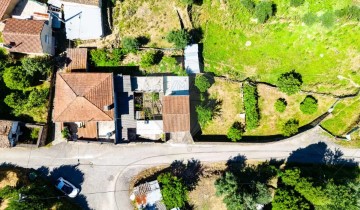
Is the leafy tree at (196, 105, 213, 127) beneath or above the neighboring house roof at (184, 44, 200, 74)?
beneath

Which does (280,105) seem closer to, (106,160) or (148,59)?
(148,59)

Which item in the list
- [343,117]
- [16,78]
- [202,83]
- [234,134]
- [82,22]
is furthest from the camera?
[343,117]

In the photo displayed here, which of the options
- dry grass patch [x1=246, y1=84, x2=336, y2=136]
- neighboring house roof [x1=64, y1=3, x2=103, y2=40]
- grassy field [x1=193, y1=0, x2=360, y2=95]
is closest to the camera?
neighboring house roof [x1=64, y1=3, x2=103, y2=40]

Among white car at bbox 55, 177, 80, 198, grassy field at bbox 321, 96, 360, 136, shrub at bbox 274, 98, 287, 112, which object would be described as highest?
shrub at bbox 274, 98, 287, 112

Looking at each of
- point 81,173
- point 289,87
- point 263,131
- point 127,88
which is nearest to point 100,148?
point 81,173

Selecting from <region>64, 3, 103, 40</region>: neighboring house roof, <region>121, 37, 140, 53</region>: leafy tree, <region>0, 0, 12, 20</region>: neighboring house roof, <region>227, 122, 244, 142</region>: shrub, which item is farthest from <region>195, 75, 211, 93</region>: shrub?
<region>0, 0, 12, 20</region>: neighboring house roof

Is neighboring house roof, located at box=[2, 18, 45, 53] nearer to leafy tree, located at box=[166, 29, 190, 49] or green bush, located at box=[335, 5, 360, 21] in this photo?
leafy tree, located at box=[166, 29, 190, 49]

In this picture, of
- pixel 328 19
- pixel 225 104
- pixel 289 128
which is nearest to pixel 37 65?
pixel 225 104

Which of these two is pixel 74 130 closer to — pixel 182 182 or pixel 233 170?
pixel 182 182
